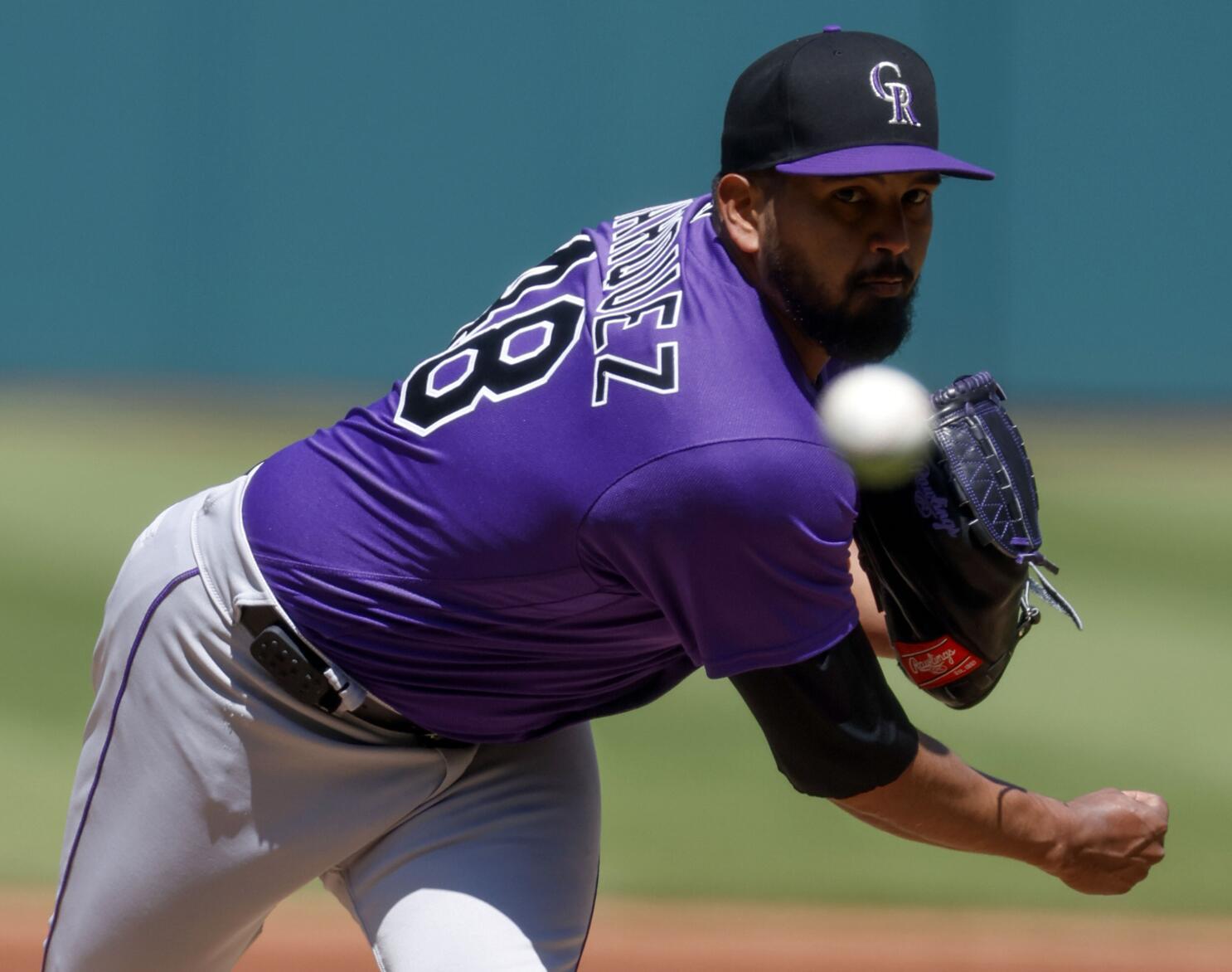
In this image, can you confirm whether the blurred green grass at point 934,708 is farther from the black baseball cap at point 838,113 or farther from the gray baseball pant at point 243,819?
the black baseball cap at point 838,113

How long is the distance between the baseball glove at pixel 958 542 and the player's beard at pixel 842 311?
24 cm

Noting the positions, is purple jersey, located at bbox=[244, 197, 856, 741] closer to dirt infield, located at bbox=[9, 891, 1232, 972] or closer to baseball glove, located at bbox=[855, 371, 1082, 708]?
baseball glove, located at bbox=[855, 371, 1082, 708]

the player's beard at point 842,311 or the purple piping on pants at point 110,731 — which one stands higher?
the player's beard at point 842,311

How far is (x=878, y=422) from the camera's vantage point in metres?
1.99

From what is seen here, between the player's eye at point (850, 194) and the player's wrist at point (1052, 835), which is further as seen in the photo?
the player's wrist at point (1052, 835)

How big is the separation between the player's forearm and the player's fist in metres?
0.02

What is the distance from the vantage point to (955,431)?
2092mm

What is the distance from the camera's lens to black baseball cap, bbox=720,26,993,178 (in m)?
1.84

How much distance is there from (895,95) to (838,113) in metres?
0.08

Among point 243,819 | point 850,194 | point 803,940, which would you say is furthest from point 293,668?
point 803,940

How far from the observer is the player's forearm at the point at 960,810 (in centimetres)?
197

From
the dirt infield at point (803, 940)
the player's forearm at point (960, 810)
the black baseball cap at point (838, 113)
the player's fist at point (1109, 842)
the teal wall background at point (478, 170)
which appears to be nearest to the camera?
the black baseball cap at point (838, 113)

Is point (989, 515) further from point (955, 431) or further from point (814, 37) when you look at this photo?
point (814, 37)

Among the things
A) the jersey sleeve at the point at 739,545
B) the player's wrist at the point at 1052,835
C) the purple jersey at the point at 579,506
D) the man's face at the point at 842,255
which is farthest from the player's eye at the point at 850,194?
the player's wrist at the point at 1052,835
